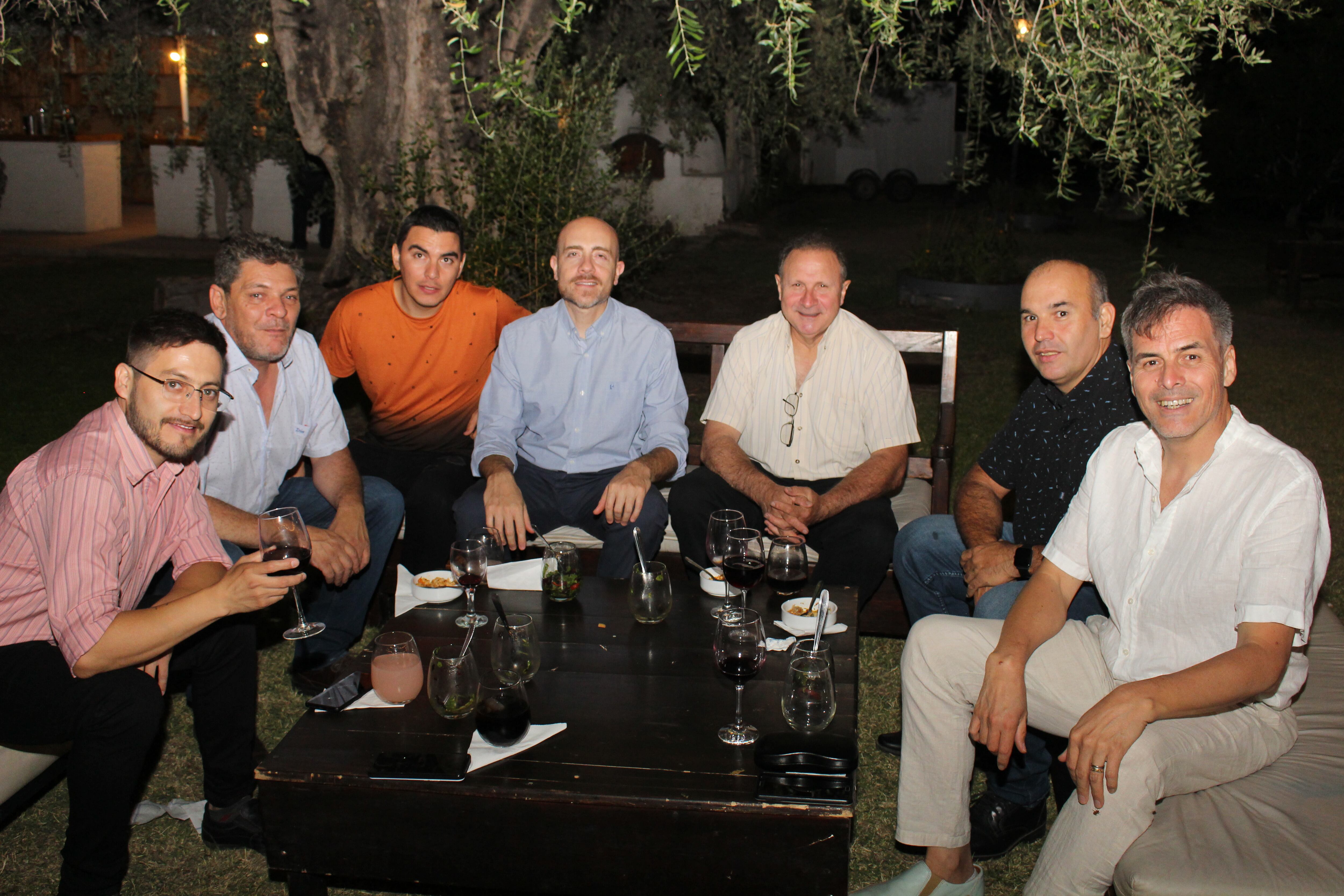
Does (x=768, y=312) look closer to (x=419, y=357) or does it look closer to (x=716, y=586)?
(x=419, y=357)

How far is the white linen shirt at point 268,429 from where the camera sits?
10.6 feet

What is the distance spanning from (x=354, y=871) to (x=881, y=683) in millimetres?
2076

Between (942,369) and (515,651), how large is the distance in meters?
2.63

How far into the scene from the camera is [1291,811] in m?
2.05

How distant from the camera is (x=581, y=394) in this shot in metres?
3.86

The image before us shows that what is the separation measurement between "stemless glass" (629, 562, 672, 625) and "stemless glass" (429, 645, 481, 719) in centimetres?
56

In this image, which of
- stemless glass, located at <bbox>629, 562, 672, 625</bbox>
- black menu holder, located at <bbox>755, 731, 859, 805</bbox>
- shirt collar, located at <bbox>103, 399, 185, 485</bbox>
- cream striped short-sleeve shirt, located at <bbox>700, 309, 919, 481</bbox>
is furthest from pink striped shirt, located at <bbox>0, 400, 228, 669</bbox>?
cream striped short-sleeve shirt, located at <bbox>700, 309, 919, 481</bbox>

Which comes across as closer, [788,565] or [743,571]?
[743,571]

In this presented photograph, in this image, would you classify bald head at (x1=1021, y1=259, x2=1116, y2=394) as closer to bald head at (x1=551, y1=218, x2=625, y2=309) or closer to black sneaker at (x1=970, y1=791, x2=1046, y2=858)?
black sneaker at (x1=970, y1=791, x2=1046, y2=858)

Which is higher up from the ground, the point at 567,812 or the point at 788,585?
the point at 788,585

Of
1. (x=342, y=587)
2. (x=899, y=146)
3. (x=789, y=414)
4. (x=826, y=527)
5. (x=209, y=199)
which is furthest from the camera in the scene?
(x=899, y=146)

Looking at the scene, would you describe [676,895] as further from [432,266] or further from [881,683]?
[432,266]

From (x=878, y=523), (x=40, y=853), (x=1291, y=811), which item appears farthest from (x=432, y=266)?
(x=1291, y=811)

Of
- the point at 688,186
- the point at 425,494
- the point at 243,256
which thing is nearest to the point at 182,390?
the point at 243,256
